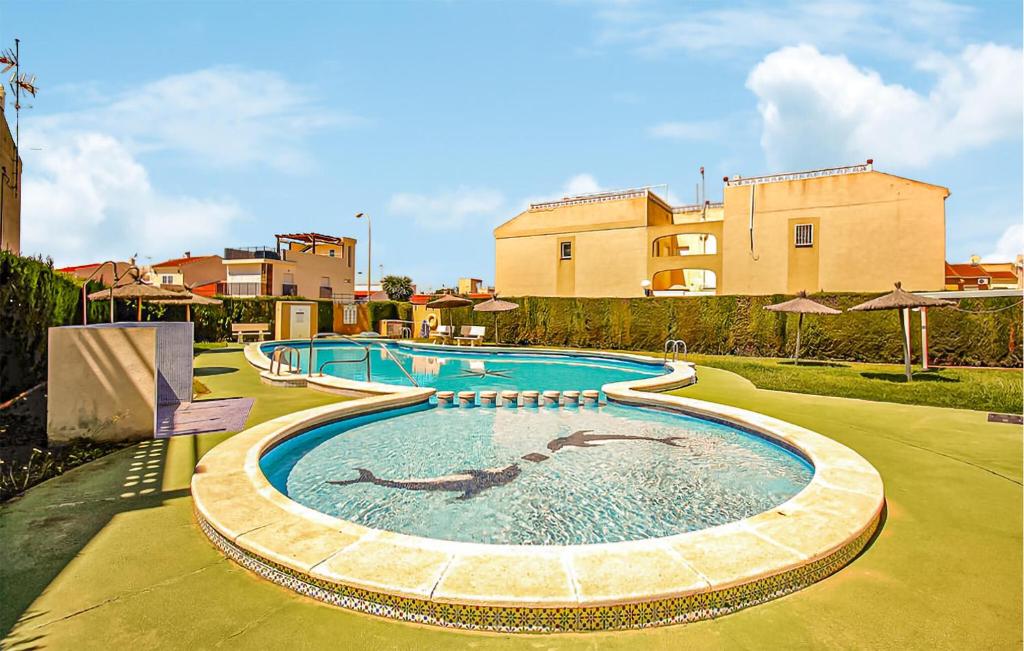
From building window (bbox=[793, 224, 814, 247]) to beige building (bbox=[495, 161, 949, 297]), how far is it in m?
0.05

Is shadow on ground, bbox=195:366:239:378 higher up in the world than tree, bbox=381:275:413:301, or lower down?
lower down

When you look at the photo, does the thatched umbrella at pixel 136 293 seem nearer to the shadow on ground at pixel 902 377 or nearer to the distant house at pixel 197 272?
the shadow on ground at pixel 902 377

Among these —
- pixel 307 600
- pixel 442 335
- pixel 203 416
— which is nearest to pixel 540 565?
pixel 307 600

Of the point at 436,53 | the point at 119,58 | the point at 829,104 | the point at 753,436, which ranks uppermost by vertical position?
the point at 436,53

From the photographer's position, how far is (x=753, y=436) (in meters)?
7.39

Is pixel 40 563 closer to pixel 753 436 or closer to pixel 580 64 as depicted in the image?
pixel 753 436

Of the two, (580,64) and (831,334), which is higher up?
(580,64)

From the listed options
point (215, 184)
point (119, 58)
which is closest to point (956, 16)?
point (119, 58)

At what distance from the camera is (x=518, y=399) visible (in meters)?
10.2

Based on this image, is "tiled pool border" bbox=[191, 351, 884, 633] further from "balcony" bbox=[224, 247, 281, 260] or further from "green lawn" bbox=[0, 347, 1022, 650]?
"balcony" bbox=[224, 247, 281, 260]

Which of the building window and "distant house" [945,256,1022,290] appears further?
"distant house" [945,256,1022,290]

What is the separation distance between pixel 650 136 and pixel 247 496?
46.2ft

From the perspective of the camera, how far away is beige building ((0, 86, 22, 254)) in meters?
16.5

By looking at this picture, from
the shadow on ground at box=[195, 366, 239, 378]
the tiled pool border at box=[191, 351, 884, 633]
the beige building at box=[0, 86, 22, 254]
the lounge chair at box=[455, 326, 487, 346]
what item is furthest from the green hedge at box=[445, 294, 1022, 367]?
the beige building at box=[0, 86, 22, 254]
